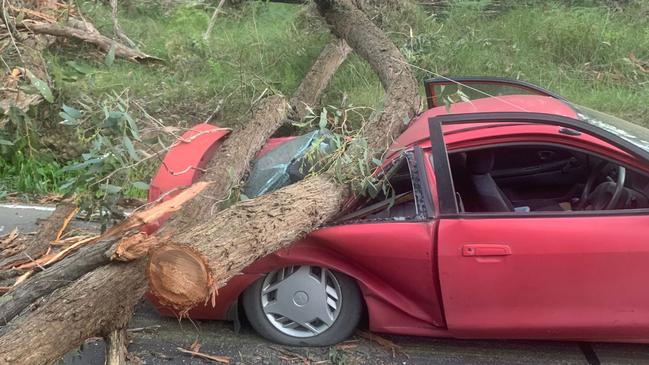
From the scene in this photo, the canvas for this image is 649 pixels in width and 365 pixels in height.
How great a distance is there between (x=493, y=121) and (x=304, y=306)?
5.00 ft

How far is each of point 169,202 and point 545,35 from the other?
24.5 feet

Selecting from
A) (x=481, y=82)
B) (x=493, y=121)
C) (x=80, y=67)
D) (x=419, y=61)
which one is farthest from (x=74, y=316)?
(x=80, y=67)

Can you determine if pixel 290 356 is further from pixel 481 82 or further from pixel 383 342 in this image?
pixel 481 82

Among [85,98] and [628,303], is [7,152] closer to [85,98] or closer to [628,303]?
[85,98]

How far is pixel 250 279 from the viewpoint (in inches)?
162

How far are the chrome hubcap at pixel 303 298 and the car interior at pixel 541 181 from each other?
0.93 m

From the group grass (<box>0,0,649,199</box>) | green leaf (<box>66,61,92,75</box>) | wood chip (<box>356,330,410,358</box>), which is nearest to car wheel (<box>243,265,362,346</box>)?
wood chip (<box>356,330,410,358</box>)

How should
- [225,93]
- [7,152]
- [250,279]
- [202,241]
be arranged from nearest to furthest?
1. [202,241]
2. [250,279]
3. [7,152]
4. [225,93]

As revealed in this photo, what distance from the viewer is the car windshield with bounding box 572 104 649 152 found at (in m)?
4.07

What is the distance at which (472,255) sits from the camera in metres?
3.73

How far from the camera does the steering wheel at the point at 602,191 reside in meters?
4.06

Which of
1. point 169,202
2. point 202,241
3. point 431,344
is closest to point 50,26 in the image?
point 169,202

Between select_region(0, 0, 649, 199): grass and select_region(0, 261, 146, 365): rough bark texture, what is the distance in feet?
15.9

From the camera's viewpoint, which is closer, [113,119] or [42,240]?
[113,119]
